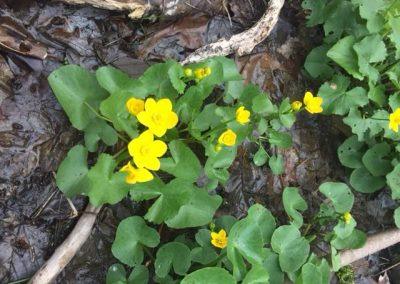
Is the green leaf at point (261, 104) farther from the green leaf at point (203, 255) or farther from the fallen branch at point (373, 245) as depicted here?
the fallen branch at point (373, 245)

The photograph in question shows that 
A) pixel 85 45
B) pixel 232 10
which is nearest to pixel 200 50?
pixel 232 10

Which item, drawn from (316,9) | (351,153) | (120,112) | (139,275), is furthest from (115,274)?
(316,9)

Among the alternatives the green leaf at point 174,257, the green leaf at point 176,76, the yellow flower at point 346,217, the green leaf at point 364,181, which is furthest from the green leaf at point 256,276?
the green leaf at point 364,181

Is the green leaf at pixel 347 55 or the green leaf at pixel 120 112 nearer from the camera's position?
the green leaf at pixel 120 112

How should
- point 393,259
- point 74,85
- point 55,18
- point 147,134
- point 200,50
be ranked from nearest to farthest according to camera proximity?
point 147,134
point 74,85
point 55,18
point 200,50
point 393,259

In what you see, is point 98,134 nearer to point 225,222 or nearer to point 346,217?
point 225,222

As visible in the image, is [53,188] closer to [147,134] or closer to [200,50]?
[147,134]

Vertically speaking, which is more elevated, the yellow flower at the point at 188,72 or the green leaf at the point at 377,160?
the yellow flower at the point at 188,72
